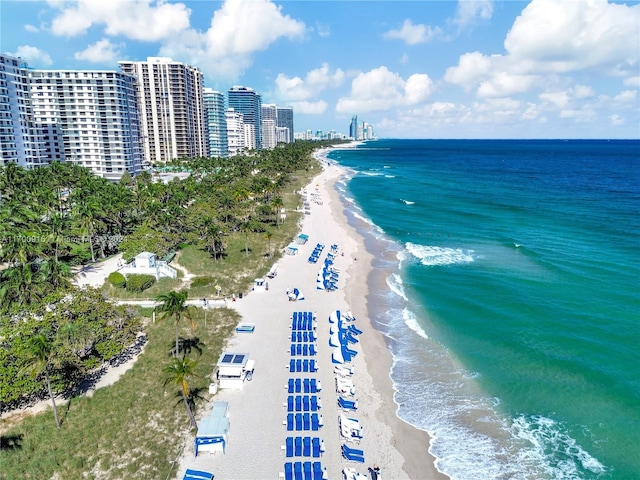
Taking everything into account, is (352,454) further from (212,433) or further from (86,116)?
(86,116)

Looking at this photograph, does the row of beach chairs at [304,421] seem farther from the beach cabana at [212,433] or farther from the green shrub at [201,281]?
the green shrub at [201,281]

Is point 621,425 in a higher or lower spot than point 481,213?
lower

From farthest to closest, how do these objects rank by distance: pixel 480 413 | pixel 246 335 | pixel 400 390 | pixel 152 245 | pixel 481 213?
pixel 481 213 < pixel 152 245 < pixel 246 335 < pixel 400 390 < pixel 480 413

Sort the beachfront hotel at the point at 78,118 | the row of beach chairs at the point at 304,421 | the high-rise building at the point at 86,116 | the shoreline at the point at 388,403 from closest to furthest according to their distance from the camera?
the shoreline at the point at 388,403
the row of beach chairs at the point at 304,421
the beachfront hotel at the point at 78,118
the high-rise building at the point at 86,116

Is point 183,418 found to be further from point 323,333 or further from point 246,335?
point 323,333

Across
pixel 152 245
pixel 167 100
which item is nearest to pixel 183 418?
pixel 152 245

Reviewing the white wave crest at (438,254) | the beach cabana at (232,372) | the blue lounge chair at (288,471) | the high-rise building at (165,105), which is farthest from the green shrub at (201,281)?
the high-rise building at (165,105)

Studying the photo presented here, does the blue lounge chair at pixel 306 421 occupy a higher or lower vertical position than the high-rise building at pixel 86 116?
lower
